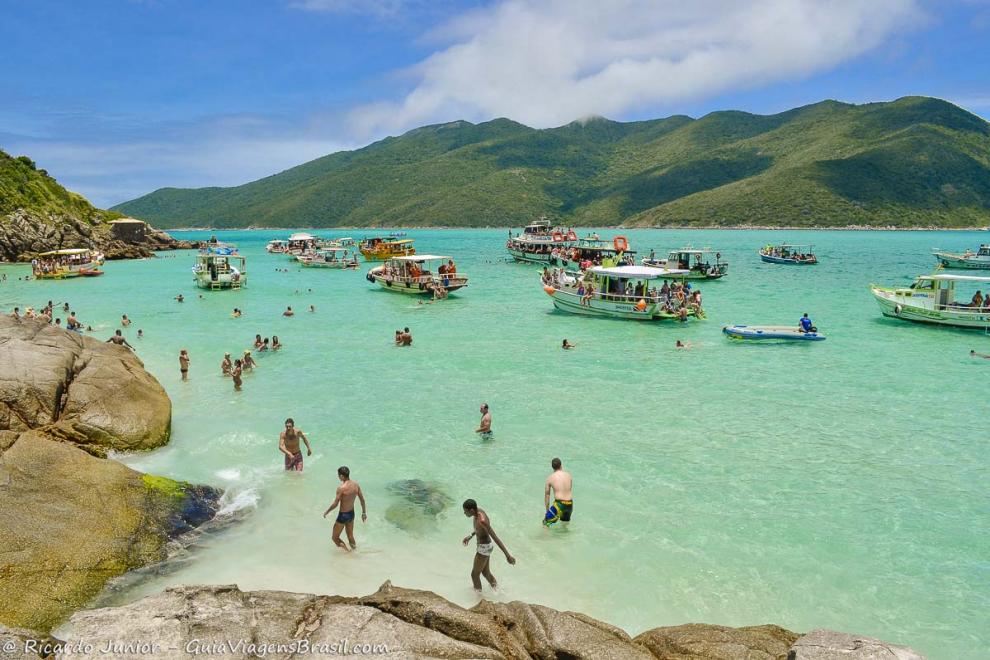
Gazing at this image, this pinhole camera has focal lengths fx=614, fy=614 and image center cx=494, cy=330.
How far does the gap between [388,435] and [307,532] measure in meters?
4.76

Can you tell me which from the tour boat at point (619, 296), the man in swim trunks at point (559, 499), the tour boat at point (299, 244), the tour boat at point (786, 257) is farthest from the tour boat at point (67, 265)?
the tour boat at point (786, 257)

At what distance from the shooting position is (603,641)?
18.8 feet

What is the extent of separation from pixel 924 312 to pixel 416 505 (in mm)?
27894

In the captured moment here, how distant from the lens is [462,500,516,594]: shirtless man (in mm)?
7723

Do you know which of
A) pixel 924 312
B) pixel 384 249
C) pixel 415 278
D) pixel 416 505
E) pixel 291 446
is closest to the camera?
pixel 416 505

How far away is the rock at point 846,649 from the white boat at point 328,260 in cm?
6145

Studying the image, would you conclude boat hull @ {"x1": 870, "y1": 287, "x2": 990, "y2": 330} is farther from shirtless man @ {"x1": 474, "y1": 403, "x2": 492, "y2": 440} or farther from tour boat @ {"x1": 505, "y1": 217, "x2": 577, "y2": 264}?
tour boat @ {"x1": 505, "y1": 217, "x2": 577, "y2": 264}

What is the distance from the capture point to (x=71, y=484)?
8.73 m

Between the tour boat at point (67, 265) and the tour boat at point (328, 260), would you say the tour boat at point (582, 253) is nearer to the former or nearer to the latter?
the tour boat at point (328, 260)

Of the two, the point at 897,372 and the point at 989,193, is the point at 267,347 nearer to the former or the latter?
the point at 897,372

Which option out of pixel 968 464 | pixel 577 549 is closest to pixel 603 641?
pixel 577 549

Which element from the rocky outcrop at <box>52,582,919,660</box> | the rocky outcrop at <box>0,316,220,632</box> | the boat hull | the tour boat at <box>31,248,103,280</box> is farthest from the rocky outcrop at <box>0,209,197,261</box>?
the boat hull

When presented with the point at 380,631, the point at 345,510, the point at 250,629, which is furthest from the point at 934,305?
the point at 250,629

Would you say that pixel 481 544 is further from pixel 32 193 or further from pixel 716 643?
pixel 32 193
